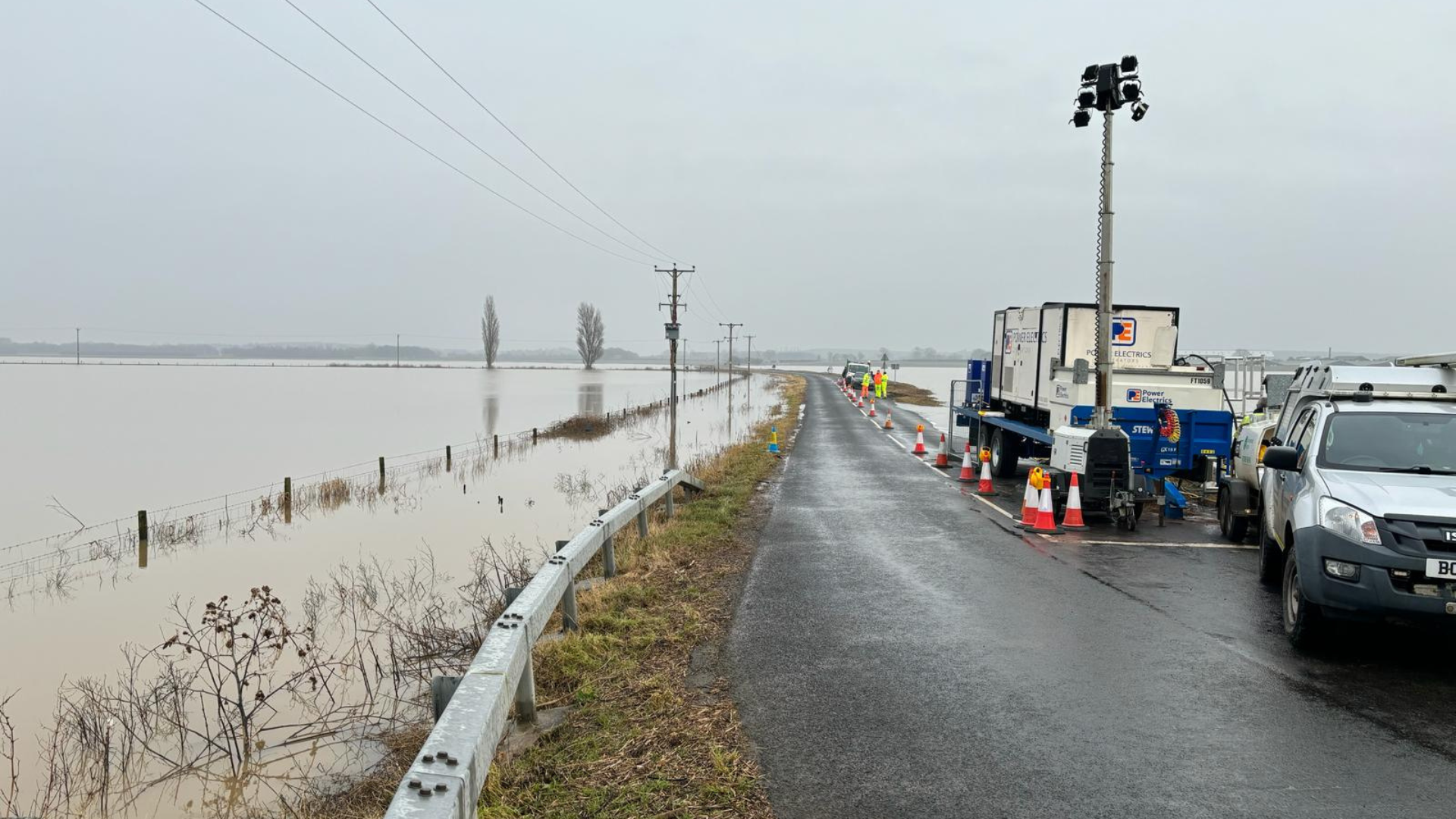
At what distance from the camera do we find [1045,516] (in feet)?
41.3

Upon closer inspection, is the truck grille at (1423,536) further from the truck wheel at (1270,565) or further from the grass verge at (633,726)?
the grass verge at (633,726)

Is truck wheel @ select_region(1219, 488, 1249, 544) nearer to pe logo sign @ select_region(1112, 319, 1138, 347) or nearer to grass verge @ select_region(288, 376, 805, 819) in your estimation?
pe logo sign @ select_region(1112, 319, 1138, 347)

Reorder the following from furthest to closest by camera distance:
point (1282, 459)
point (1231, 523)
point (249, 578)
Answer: point (249, 578) < point (1231, 523) < point (1282, 459)

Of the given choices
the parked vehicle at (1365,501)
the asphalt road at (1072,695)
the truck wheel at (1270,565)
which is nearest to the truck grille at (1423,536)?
the parked vehicle at (1365,501)

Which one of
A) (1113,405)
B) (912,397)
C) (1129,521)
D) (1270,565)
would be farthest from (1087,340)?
(912,397)

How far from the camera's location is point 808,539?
12.1 meters

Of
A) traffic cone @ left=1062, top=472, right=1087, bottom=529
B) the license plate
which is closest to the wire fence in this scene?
traffic cone @ left=1062, top=472, right=1087, bottom=529

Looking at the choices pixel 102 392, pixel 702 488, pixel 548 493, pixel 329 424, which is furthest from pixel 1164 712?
pixel 102 392

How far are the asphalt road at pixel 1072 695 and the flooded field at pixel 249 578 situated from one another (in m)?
3.56

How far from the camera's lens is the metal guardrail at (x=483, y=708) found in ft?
10.7

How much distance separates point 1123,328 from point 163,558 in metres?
17.2

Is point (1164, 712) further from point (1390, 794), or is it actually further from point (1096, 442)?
point (1096, 442)

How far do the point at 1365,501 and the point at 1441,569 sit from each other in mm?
641

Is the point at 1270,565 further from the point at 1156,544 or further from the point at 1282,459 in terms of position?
the point at 1156,544
